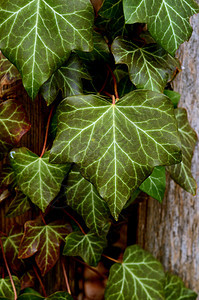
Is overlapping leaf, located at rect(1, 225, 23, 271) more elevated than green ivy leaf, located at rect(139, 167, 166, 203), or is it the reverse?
green ivy leaf, located at rect(139, 167, 166, 203)

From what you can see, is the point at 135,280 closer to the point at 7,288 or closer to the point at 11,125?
the point at 7,288

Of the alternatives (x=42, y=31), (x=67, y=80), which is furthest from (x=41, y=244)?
(x=42, y=31)

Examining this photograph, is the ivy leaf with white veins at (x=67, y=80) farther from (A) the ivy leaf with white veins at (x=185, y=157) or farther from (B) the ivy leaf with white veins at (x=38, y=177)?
(A) the ivy leaf with white veins at (x=185, y=157)

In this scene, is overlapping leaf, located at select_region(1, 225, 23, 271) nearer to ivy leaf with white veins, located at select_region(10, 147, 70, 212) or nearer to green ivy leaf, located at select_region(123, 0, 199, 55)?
ivy leaf with white veins, located at select_region(10, 147, 70, 212)

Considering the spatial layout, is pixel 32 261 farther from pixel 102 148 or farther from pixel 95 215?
pixel 102 148

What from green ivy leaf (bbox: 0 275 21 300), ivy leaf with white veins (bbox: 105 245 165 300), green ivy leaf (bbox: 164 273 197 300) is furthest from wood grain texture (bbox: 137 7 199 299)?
green ivy leaf (bbox: 0 275 21 300)

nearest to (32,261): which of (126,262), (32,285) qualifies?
(32,285)
